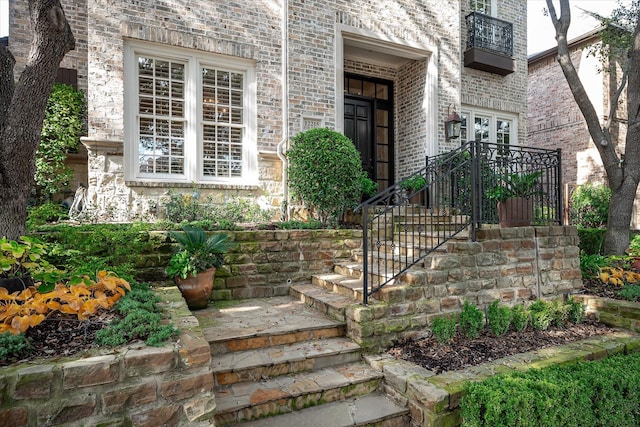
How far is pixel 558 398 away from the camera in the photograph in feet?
8.92

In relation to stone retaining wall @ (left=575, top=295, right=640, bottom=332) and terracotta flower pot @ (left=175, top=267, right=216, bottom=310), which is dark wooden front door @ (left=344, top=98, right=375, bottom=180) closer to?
stone retaining wall @ (left=575, top=295, right=640, bottom=332)

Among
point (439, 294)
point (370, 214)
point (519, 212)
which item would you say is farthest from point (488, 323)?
point (370, 214)

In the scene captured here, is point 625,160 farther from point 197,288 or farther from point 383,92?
point 197,288

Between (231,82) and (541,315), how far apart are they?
610 cm

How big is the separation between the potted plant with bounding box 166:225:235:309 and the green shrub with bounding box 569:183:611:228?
33.4ft

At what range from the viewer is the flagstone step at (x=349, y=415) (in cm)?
272

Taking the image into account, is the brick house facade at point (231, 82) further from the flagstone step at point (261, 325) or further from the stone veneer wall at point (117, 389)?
the stone veneer wall at point (117, 389)

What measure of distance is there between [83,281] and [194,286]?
1406 mm

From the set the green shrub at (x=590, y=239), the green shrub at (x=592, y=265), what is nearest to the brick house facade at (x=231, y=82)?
the green shrub at (x=592, y=265)

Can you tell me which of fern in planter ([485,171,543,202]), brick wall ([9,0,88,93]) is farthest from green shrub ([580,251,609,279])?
brick wall ([9,0,88,93])

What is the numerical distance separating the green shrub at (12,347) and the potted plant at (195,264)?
6.29ft

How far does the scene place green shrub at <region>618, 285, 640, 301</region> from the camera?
4.76 m

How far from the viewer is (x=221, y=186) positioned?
6.24 metres

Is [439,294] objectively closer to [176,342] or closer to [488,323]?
[488,323]
